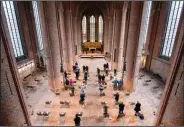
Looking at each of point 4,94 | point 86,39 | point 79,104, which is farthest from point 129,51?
point 86,39

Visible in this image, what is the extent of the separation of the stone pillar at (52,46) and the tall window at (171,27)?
37.1 ft

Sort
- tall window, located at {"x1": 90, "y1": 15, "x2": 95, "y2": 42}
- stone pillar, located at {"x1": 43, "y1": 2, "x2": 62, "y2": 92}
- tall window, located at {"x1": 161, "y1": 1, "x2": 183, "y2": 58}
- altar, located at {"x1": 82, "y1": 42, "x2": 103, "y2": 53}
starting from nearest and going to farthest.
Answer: stone pillar, located at {"x1": 43, "y1": 2, "x2": 62, "y2": 92} < tall window, located at {"x1": 161, "y1": 1, "x2": 183, "y2": 58} < altar, located at {"x1": 82, "y1": 42, "x2": 103, "y2": 53} < tall window, located at {"x1": 90, "y1": 15, "x2": 95, "y2": 42}

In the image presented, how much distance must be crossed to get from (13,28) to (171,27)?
1642 centimetres

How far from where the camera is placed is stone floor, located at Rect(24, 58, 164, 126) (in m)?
8.63

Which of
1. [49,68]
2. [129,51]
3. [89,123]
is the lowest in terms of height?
[89,123]

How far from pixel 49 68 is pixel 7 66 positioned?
6345mm

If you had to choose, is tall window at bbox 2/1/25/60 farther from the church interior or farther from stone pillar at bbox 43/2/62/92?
stone pillar at bbox 43/2/62/92

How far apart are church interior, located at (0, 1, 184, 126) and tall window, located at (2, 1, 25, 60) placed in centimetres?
10

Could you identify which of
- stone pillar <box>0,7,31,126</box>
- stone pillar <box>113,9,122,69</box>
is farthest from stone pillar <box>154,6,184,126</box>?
stone pillar <box>113,9,122,69</box>

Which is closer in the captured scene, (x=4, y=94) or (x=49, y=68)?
(x=4, y=94)

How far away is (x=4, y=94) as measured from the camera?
5.05m

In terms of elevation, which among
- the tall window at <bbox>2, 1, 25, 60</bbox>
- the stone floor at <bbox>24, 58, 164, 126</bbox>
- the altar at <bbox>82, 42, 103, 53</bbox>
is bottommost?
the stone floor at <bbox>24, 58, 164, 126</bbox>

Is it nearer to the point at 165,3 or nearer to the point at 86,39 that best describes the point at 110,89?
the point at 165,3

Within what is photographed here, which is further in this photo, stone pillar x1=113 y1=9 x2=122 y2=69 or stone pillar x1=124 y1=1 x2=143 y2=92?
stone pillar x1=113 y1=9 x2=122 y2=69
